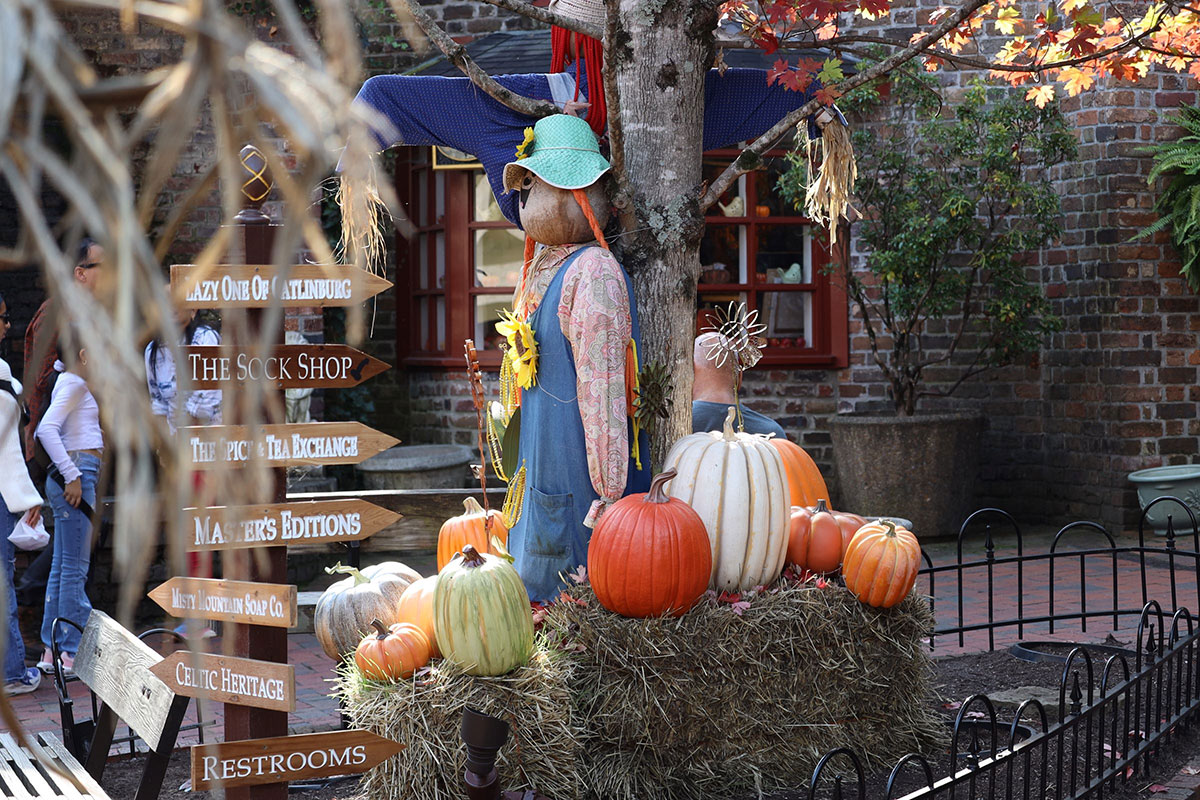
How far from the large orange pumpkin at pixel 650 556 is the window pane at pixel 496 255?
21.2 feet

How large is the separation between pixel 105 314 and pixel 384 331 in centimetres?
979

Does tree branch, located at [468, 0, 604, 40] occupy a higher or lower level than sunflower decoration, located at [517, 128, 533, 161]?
higher

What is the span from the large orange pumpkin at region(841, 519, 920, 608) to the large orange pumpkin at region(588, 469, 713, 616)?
1.69ft

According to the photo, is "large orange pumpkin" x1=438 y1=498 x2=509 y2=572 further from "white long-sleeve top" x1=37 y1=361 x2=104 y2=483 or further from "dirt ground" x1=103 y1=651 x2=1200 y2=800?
"white long-sleeve top" x1=37 y1=361 x2=104 y2=483

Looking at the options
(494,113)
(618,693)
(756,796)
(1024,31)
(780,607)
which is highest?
(1024,31)

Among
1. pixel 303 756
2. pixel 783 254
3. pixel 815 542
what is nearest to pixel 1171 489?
pixel 783 254

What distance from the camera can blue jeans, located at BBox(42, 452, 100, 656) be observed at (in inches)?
215

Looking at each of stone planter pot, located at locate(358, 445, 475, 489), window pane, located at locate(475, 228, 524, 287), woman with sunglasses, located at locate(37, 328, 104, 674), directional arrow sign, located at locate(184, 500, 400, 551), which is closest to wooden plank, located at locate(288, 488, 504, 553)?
woman with sunglasses, located at locate(37, 328, 104, 674)

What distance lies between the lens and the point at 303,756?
3014mm

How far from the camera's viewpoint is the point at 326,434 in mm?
3078

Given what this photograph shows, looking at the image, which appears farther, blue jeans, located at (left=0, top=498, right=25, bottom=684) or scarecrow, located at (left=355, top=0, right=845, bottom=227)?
blue jeans, located at (left=0, top=498, right=25, bottom=684)

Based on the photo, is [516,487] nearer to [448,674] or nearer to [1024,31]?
[448,674]

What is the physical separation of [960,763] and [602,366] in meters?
1.78

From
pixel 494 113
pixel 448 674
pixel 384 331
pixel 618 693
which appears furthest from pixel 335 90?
pixel 384 331
